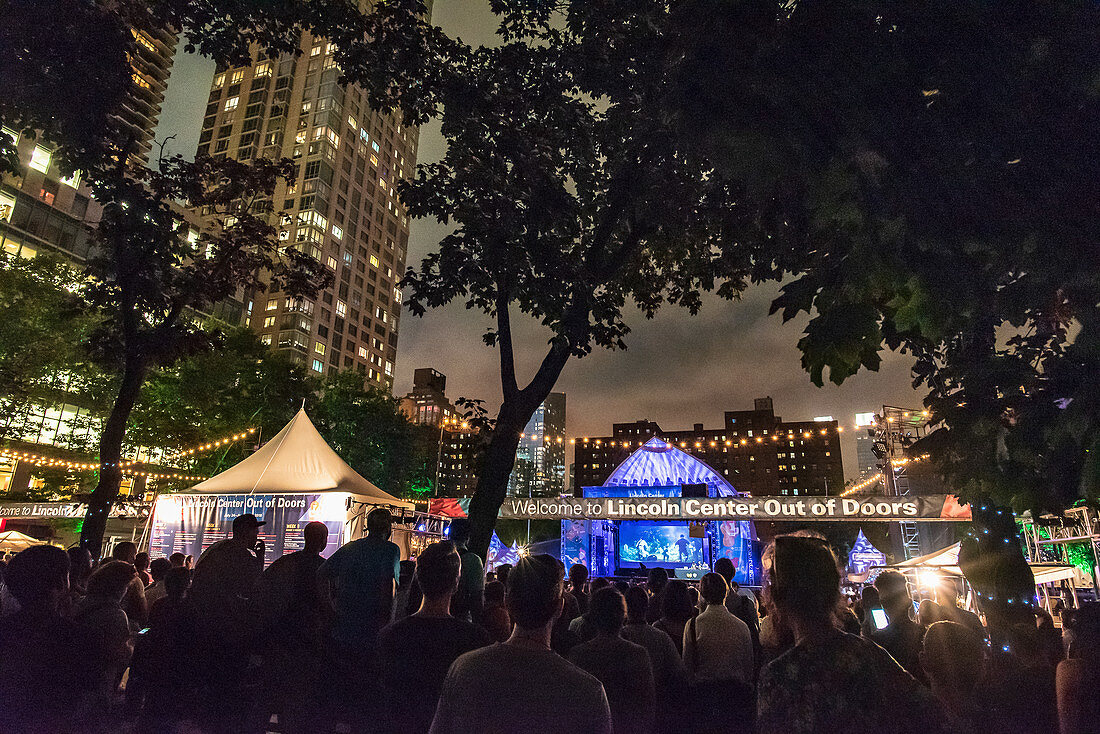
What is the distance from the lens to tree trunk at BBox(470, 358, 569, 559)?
627 cm

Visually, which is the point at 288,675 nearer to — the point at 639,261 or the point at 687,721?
the point at 687,721

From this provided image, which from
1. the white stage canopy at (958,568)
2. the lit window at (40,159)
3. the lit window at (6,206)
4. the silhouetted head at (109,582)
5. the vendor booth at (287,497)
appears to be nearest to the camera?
the silhouetted head at (109,582)

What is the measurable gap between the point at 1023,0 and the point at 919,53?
41 centimetres

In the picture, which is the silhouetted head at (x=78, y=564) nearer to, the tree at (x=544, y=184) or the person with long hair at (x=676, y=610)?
the tree at (x=544, y=184)

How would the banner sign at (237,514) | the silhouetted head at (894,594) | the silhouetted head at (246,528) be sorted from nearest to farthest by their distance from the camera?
the silhouetted head at (246,528) → the silhouetted head at (894,594) → the banner sign at (237,514)

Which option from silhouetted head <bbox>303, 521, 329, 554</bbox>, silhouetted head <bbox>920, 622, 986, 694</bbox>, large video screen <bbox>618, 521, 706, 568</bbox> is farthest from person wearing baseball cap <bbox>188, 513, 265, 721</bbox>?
large video screen <bbox>618, 521, 706, 568</bbox>

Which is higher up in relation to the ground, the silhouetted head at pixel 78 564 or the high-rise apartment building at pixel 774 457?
the high-rise apartment building at pixel 774 457

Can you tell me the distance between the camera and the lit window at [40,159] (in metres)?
35.8

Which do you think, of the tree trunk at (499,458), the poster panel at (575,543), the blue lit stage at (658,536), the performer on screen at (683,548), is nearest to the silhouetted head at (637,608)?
the tree trunk at (499,458)

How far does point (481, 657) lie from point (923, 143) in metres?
2.90

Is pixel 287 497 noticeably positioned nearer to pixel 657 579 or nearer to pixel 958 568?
pixel 657 579

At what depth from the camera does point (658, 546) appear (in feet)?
75.5

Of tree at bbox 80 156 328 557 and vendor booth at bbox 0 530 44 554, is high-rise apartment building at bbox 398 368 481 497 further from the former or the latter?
tree at bbox 80 156 328 557

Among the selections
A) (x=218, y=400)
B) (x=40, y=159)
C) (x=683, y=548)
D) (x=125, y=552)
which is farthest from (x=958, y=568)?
(x=40, y=159)
